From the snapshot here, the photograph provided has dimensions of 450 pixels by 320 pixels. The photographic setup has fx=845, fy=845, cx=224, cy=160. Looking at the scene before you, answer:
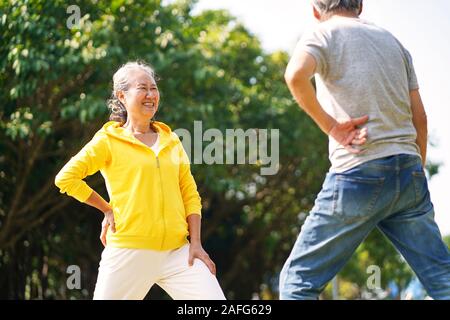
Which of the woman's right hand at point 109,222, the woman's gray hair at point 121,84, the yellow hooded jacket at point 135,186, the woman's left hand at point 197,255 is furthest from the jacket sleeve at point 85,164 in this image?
the woman's left hand at point 197,255

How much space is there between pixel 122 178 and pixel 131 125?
13.1 inches

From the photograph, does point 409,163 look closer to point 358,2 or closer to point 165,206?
point 358,2

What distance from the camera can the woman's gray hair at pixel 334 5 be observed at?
361cm

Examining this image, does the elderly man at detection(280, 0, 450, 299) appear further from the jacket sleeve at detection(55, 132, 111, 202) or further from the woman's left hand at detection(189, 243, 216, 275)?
the jacket sleeve at detection(55, 132, 111, 202)

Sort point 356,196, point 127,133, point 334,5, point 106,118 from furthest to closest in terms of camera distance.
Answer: point 106,118, point 127,133, point 334,5, point 356,196

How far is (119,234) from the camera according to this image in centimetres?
393

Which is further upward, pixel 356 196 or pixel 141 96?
pixel 141 96

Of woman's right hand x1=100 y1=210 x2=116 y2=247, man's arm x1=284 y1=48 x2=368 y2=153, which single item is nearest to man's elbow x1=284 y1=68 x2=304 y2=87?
man's arm x1=284 y1=48 x2=368 y2=153

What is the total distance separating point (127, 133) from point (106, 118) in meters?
6.98

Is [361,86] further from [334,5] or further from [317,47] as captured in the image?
[334,5]

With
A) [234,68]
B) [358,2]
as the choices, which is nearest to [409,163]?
[358,2]

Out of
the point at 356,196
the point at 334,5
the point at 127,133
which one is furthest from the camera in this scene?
the point at 127,133

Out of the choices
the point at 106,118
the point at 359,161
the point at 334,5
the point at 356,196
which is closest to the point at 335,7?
the point at 334,5

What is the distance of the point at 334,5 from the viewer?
3609 millimetres
